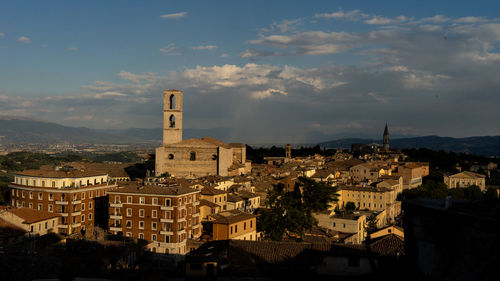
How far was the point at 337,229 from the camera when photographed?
40031 millimetres

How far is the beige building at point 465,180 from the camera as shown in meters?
69.3

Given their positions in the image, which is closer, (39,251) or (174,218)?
(39,251)

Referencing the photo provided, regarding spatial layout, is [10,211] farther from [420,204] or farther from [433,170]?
[433,170]

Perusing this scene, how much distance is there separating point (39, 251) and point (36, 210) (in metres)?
8.80

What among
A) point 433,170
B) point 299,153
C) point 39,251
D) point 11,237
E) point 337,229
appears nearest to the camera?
point 39,251

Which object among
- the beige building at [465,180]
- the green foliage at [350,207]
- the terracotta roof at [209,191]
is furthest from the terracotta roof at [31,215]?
the beige building at [465,180]

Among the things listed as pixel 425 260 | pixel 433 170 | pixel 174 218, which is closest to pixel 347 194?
pixel 174 218

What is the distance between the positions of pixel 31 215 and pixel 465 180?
61.5 m

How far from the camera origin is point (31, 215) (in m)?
32.1

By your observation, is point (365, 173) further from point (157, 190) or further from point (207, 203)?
point (157, 190)

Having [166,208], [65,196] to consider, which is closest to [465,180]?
[166,208]

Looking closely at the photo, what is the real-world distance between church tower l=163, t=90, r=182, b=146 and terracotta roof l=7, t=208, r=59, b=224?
33.1 metres

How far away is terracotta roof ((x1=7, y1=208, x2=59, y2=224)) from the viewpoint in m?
31.1

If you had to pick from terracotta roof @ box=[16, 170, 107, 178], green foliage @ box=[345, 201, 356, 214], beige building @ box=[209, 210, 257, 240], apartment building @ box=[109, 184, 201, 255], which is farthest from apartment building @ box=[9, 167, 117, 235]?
green foliage @ box=[345, 201, 356, 214]
